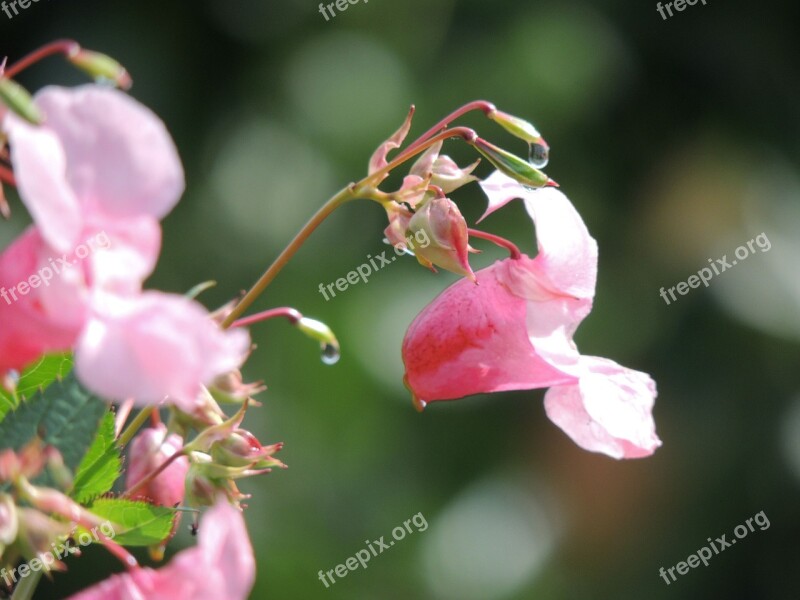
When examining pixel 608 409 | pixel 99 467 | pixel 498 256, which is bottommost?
pixel 498 256

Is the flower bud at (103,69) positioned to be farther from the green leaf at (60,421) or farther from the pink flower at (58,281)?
the green leaf at (60,421)

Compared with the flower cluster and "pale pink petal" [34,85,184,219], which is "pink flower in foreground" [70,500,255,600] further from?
"pale pink petal" [34,85,184,219]

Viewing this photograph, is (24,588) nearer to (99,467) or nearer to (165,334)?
(99,467)

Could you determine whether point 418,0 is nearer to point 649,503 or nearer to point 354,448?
point 354,448

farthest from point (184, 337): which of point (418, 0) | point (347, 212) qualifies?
point (418, 0)

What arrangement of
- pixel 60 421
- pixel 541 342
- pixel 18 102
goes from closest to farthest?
pixel 18 102, pixel 60 421, pixel 541 342

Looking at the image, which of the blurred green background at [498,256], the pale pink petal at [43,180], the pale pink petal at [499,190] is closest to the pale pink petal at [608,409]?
the pale pink petal at [499,190]

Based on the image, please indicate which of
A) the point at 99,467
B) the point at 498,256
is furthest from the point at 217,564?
the point at 498,256
